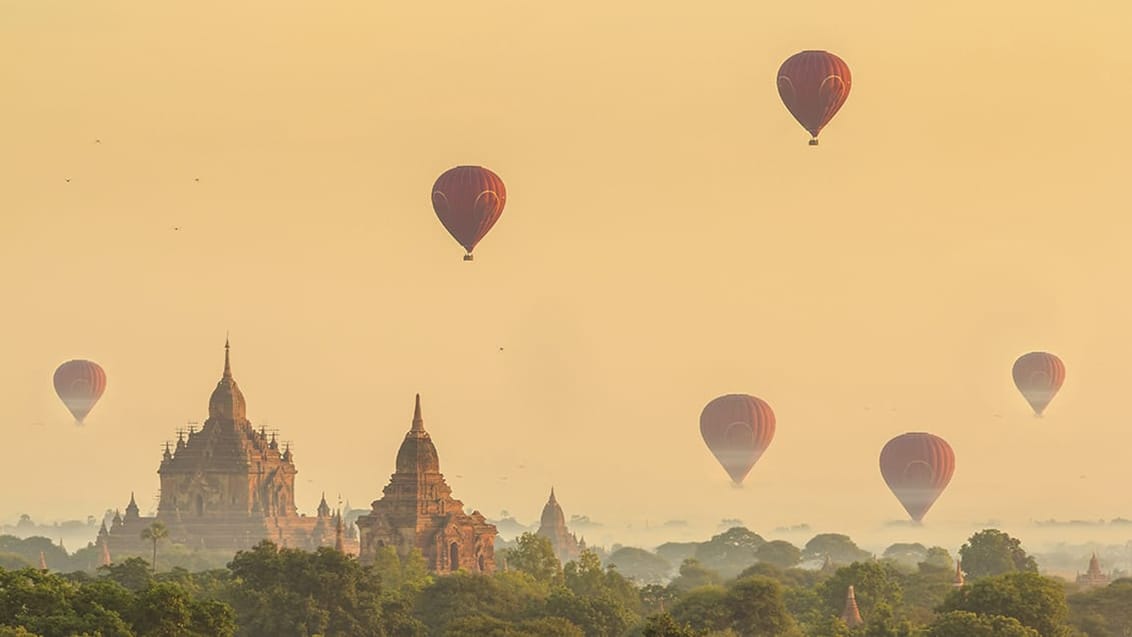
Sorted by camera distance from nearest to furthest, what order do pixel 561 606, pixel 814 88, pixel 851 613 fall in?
pixel 561 606, pixel 851 613, pixel 814 88

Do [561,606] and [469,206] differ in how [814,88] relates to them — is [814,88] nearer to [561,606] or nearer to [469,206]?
[469,206]

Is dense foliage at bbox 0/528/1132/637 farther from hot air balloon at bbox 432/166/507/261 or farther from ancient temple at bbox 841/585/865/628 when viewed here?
hot air balloon at bbox 432/166/507/261

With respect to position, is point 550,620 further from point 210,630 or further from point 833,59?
point 833,59

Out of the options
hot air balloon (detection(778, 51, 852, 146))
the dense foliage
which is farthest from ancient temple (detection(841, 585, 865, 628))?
hot air balloon (detection(778, 51, 852, 146))

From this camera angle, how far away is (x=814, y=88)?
7520 inches

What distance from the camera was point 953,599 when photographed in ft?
491

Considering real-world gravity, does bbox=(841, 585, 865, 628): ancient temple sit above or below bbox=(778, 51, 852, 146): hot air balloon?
below

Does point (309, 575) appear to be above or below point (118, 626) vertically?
above

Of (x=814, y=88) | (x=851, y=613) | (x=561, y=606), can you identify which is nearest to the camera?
(x=561, y=606)

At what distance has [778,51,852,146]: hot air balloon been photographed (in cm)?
19075

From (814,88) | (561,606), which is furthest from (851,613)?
(814,88)

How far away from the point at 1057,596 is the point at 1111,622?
21.0 meters

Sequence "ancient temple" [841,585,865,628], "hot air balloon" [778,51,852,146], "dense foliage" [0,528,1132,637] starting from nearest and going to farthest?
"dense foliage" [0,528,1132,637], "ancient temple" [841,585,865,628], "hot air balloon" [778,51,852,146]

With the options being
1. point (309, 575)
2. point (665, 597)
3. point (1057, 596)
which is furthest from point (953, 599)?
point (665, 597)
